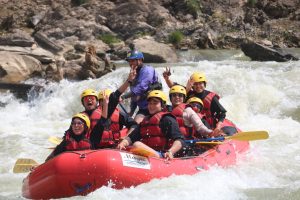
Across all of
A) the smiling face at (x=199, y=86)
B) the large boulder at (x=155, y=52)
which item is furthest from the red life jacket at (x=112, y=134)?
the large boulder at (x=155, y=52)

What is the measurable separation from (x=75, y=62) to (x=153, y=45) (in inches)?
160

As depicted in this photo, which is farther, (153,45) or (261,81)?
(153,45)

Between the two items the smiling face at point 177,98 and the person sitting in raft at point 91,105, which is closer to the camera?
the person sitting in raft at point 91,105

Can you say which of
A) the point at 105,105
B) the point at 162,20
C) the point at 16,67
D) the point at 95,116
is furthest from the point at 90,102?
the point at 162,20

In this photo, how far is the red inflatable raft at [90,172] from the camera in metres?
4.86

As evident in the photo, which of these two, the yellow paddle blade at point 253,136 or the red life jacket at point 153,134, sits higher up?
the red life jacket at point 153,134

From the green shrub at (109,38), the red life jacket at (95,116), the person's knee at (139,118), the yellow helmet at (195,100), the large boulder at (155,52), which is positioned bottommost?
the green shrub at (109,38)

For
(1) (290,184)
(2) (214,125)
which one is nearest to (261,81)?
(2) (214,125)

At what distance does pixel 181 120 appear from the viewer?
612 centimetres

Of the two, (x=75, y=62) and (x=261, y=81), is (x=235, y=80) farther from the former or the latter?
(x=75, y=62)

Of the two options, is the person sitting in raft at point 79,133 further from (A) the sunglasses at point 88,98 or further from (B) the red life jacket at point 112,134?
(A) the sunglasses at point 88,98

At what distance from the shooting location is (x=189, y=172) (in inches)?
213

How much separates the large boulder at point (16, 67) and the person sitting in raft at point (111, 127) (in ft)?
24.3

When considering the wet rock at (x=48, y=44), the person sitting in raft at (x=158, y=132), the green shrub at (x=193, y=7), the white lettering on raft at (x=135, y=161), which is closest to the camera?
the white lettering on raft at (x=135, y=161)
